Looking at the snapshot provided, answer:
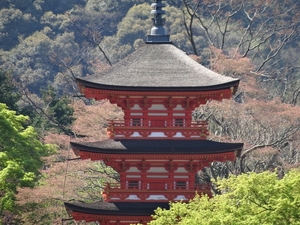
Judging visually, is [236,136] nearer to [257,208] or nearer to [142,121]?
[142,121]

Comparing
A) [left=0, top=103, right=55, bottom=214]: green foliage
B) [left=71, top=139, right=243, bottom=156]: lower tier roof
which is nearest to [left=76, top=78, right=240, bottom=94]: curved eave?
[left=71, top=139, right=243, bottom=156]: lower tier roof

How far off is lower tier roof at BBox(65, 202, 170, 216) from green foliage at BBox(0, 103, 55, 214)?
777cm

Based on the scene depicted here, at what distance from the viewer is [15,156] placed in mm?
40688

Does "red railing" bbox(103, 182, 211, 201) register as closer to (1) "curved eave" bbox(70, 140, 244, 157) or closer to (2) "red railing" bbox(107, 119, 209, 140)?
(1) "curved eave" bbox(70, 140, 244, 157)

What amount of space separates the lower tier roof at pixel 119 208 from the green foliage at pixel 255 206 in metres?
1.71

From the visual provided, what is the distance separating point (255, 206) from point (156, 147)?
4.45 metres

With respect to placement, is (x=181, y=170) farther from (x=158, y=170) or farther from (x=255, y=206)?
(x=255, y=206)

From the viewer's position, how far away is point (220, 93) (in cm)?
3036

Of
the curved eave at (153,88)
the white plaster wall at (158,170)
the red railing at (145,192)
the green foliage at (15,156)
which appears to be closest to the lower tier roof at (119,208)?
the red railing at (145,192)

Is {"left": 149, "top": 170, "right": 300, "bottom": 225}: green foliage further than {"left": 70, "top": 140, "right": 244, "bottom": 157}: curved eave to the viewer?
No

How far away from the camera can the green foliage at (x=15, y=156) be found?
124 feet

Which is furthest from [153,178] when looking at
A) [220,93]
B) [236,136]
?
[236,136]

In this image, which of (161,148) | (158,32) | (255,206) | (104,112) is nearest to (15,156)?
(104,112)

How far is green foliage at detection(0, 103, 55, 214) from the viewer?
37656mm
